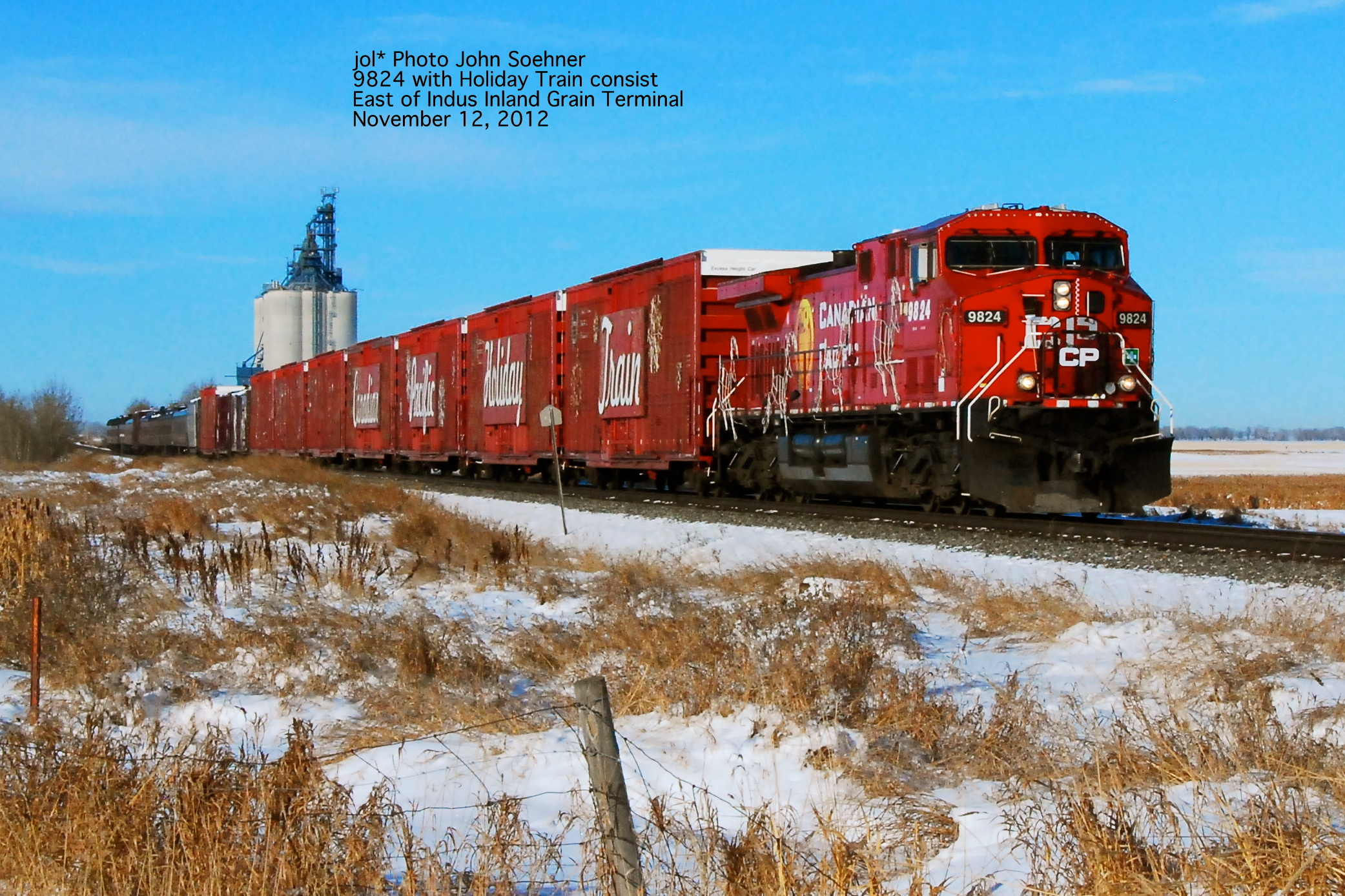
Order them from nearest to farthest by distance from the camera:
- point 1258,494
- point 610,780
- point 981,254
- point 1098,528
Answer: point 610,780, point 1098,528, point 981,254, point 1258,494

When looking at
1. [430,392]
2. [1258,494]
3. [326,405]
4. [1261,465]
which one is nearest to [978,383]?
[1258,494]

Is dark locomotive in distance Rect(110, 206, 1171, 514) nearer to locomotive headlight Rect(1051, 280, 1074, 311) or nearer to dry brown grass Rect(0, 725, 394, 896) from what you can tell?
locomotive headlight Rect(1051, 280, 1074, 311)

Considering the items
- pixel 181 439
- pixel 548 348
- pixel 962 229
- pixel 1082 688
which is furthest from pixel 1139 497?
pixel 181 439

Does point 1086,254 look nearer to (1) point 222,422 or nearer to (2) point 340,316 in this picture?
(1) point 222,422

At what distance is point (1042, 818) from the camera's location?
16.4 feet

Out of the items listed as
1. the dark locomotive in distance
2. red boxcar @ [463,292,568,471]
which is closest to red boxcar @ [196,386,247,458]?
red boxcar @ [463,292,568,471]

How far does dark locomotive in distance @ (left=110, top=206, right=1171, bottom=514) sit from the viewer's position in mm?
15578

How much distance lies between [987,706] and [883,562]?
618cm

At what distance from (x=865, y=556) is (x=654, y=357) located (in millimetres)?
9803

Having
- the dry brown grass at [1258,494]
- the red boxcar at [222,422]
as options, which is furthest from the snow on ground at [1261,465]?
the red boxcar at [222,422]

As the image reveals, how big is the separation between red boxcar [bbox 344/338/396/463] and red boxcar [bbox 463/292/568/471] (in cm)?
580

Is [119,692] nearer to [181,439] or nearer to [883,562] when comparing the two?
[883,562]

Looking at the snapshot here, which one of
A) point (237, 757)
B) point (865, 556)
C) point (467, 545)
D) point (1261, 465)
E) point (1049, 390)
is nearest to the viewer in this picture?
point (237, 757)

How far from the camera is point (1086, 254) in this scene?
53.0 feet
